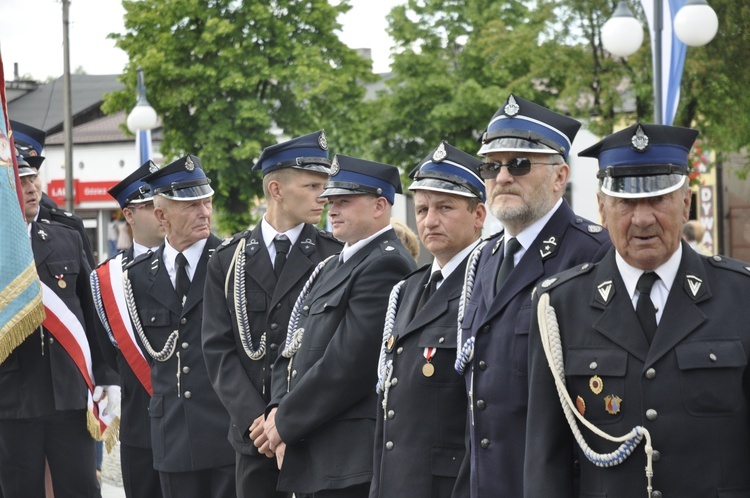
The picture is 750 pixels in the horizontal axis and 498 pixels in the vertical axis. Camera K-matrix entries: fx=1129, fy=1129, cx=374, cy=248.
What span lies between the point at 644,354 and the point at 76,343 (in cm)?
465

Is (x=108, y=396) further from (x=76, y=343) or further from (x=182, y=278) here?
(x=182, y=278)

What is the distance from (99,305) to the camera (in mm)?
7125

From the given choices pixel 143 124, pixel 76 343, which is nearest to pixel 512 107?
pixel 76 343

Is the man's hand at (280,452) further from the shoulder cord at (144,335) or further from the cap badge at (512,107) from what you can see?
the cap badge at (512,107)

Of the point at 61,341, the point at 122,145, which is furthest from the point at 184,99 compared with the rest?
the point at 61,341

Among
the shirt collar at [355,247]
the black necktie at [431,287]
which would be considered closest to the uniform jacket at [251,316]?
the shirt collar at [355,247]

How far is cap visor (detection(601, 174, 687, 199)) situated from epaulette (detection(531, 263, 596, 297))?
28 centimetres

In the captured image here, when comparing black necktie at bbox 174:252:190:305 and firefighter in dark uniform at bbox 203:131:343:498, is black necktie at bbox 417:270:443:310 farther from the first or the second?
black necktie at bbox 174:252:190:305

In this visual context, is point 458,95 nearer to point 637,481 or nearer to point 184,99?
point 184,99

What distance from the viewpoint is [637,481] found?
3.43 m

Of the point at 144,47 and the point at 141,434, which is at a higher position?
the point at 144,47

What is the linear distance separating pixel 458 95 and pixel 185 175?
27.0m

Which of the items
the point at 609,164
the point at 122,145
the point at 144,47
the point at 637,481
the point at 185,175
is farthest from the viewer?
the point at 122,145

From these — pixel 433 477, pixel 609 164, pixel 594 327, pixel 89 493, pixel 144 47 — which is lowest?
pixel 89 493
